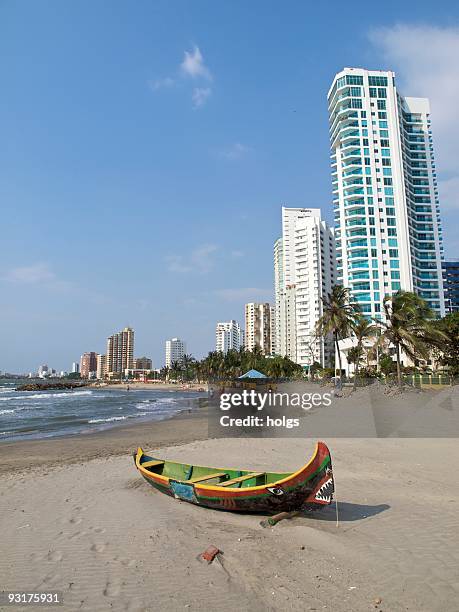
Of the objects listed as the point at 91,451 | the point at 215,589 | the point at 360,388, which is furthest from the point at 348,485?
the point at 360,388

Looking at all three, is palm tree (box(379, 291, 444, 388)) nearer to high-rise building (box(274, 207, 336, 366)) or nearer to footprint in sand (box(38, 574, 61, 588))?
footprint in sand (box(38, 574, 61, 588))

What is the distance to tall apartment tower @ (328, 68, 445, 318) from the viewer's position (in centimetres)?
8850

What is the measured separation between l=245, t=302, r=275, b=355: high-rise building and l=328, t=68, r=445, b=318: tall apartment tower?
93.7 m

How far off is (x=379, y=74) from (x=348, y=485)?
361 feet

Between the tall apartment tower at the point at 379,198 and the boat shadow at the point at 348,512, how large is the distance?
260 ft

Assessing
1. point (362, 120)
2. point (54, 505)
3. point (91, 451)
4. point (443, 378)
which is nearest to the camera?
point (54, 505)

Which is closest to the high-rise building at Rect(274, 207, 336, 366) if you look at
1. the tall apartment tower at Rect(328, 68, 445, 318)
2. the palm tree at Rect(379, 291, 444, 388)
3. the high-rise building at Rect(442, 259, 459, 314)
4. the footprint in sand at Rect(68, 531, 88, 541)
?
the tall apartment tower at Rect(328, 68, 445, 318)

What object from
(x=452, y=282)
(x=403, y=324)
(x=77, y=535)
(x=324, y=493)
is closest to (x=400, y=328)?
(x=403, y=324)

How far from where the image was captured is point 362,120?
95688 millimetres

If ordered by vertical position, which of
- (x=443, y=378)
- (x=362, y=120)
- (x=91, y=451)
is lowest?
(x=91, y=451)

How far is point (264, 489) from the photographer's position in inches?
316

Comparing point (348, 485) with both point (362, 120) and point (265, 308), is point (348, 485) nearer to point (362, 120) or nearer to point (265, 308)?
point (362, 120)

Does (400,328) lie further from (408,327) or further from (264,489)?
(264,489)

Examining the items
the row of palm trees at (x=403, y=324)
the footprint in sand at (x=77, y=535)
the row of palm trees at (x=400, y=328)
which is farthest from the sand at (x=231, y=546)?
the row of palm trees at (x=400, y=328)
